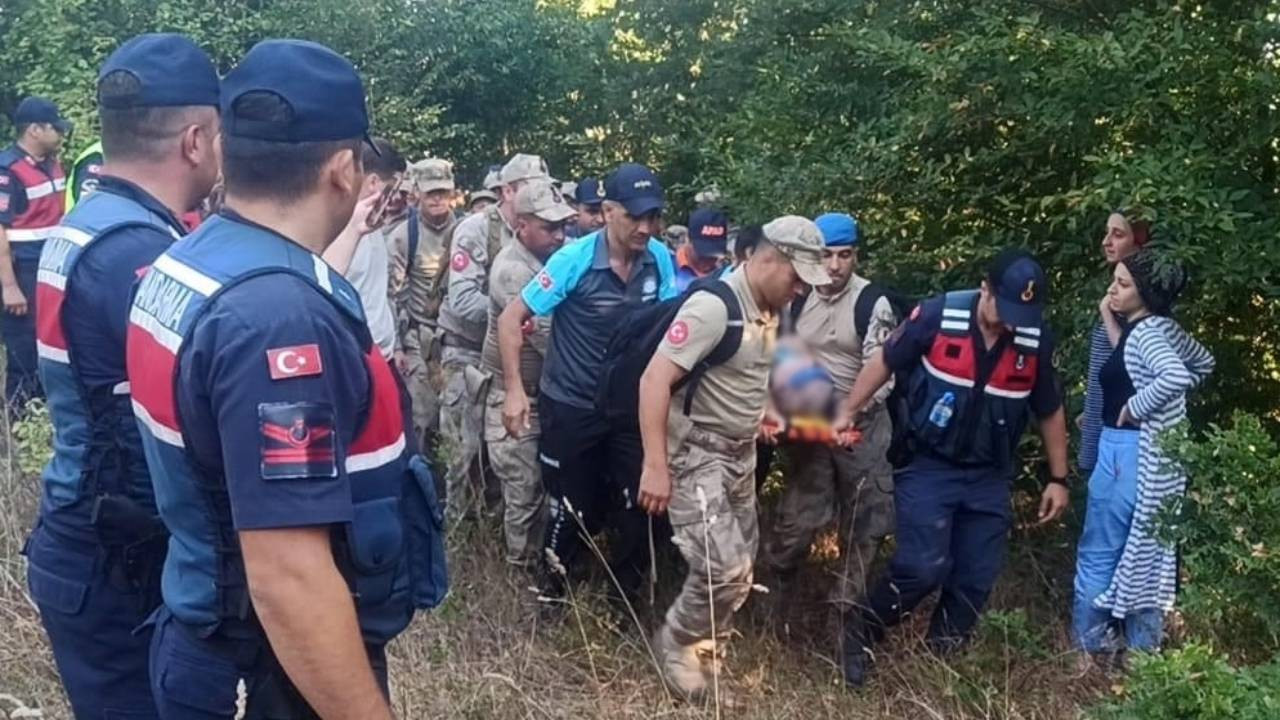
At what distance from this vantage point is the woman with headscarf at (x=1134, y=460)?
4656mm

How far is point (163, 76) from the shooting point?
2826 mm

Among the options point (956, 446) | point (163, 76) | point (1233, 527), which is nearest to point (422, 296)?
point (956, 446)

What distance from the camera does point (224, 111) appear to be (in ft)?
6.85

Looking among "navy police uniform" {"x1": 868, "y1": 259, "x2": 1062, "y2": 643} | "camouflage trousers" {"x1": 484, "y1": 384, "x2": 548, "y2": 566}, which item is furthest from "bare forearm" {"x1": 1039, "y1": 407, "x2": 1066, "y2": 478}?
"camouflage trousers" {"x1": 484, "y1": 384, "x2": 548, "y2": 566}

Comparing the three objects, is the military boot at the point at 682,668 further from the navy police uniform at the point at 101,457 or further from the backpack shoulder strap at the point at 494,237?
the backpack shoulder strap at the point at 494,237

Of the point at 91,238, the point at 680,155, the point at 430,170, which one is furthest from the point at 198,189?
the point at 680,155

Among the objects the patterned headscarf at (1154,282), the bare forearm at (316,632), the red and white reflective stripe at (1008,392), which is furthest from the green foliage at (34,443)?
the patterned headscarf at (1154,282)

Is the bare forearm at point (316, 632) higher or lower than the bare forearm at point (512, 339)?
higher

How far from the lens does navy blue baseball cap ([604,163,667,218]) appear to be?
208 inches

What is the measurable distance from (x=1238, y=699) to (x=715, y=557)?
6.63 ft

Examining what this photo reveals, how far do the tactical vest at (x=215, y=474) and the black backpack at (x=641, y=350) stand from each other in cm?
223

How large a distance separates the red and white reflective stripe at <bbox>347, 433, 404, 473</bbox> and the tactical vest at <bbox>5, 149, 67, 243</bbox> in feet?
20.0

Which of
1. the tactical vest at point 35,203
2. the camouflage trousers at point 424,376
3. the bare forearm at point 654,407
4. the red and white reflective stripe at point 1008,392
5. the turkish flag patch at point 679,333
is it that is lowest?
the camouflage trousers at point 424,376

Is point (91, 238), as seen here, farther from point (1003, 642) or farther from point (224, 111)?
point (1003, 642)
